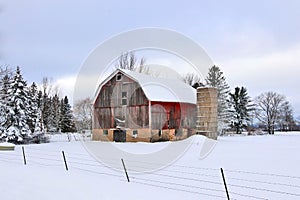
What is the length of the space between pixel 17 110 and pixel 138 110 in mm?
10640

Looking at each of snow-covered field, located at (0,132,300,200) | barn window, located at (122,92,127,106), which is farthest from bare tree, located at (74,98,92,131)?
snow-covered field, located at (0,132,300,200)

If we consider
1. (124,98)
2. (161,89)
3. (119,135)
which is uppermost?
(161,89)

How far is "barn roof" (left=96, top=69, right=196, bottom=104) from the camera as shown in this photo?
25031 mm

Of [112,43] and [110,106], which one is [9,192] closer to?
[112,43]

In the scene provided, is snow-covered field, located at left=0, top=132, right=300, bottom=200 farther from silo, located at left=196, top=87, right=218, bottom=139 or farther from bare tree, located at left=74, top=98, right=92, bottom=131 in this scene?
bare tree, located at left=74, top=98, right=92, bottom=131

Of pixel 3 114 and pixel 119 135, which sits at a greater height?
pixel 3 114

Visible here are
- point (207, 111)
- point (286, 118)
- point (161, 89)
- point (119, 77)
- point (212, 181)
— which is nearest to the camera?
point (212, 181)

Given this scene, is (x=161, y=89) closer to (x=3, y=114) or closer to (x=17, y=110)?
(x=17, y=110)

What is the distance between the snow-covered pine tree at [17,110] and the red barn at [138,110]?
20.1 ft

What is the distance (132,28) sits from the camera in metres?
20.0

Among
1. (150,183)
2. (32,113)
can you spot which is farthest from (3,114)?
(150,183)

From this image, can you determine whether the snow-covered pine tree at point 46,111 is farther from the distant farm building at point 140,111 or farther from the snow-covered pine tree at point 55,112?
the distant farm building at point 140,111

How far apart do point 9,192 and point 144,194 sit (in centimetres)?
338

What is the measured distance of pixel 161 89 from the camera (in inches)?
1065
